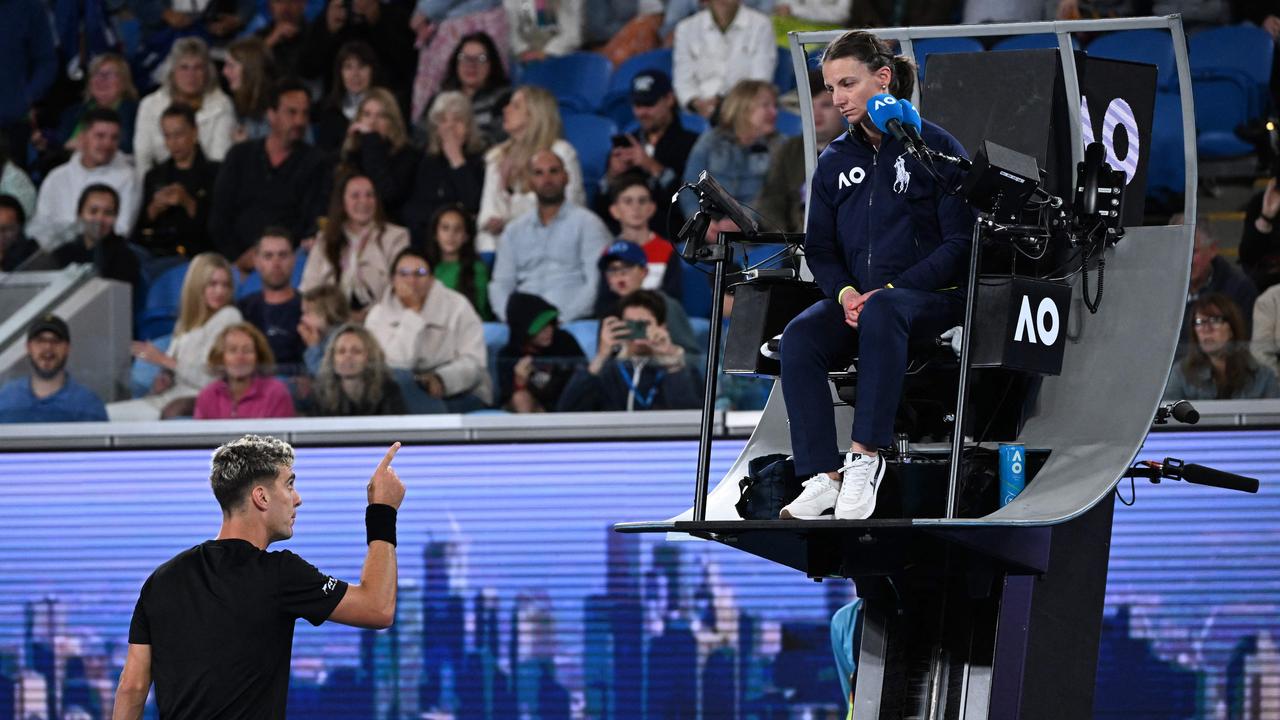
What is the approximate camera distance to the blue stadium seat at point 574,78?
9.02 m

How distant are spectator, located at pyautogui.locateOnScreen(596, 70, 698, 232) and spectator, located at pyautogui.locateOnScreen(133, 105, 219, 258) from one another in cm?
214

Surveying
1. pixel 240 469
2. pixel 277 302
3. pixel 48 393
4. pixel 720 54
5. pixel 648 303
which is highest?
pixel 720 54

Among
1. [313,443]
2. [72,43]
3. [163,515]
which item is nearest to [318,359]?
[313,443]

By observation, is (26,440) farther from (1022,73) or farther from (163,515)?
(1022,73)

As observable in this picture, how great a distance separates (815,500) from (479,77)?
5.79 meters

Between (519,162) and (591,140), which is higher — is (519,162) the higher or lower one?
the lower one

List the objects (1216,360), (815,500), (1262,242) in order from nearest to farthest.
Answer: (815,500), (1216,360), (1262,242)

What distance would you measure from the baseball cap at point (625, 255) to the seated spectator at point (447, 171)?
883mm

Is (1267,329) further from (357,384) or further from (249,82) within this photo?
(249,82)

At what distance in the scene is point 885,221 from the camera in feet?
12.8

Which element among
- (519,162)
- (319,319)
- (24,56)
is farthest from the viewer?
(24,56)

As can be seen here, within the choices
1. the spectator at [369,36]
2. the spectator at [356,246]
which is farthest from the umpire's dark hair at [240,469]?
the spectator at [369,36]

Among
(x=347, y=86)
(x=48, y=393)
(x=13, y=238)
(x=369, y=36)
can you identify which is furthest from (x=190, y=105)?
(x=48, y=393)

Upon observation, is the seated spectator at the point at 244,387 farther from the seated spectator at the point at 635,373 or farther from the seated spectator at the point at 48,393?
the seated spectator at the point at 635,373
